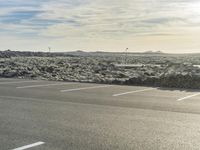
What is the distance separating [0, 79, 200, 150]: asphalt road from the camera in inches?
286

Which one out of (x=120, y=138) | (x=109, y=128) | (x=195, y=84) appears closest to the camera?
(x=120, y=138)

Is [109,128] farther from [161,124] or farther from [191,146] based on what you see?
[191,146]

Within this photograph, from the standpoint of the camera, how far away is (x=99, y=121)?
9.34 metres

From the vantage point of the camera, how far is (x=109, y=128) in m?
8.56

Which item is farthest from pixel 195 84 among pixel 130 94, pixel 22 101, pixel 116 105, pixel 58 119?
pixel 58 119

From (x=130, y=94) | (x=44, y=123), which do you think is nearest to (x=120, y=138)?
(x=44, y=123)

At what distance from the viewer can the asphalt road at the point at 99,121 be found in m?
7.25

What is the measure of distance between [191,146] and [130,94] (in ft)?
26.1

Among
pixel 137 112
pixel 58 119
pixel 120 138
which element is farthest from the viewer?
pixel 137 112

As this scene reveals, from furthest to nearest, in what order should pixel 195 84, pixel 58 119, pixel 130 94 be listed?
pixel 195 84, pixel 130 94, pixel 58 119

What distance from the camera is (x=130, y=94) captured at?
15016 mm

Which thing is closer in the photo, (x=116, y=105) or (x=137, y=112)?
(x=137, y=112)

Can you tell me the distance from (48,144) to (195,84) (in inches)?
468

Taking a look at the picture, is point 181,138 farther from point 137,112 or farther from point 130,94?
point 130,94
